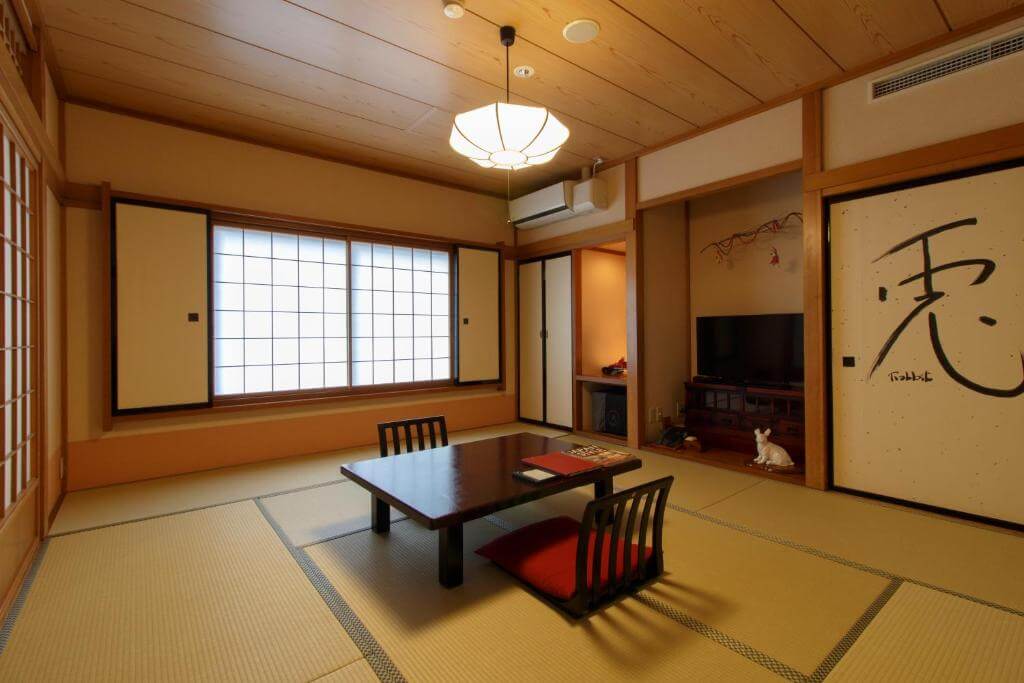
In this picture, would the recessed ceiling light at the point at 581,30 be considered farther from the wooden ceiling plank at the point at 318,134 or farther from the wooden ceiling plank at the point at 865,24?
the wooden ceiling plank at the point at 318,134

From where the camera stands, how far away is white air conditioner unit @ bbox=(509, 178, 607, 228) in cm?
457

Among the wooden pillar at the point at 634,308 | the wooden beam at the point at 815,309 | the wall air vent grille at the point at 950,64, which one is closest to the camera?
the wall air vent grille at the point at 950,64

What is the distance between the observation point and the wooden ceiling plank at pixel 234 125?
10.5 ft

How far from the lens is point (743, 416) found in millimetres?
4184

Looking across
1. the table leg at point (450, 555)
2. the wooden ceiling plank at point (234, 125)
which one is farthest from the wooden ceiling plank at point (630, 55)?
the table leg at point (450, 555)

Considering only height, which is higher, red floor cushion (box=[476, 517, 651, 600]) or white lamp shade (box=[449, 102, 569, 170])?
white lamp shade (box=[449, 102, 569, 170])

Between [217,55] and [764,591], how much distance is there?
→ 3992 millimetres

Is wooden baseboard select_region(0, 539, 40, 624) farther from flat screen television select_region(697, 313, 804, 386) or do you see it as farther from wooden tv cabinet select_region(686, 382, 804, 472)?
flat screen television select_region(697, 313, 804, 386)

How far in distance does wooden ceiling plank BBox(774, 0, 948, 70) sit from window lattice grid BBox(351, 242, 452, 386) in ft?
11.8

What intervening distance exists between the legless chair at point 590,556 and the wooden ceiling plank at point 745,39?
2.34 metres

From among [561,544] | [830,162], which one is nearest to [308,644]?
[561,544]

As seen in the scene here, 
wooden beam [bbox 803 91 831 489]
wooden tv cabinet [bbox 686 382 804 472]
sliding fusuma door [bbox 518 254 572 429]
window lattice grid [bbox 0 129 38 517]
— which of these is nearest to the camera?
window lattice grid [bbox 0 129 38 517]

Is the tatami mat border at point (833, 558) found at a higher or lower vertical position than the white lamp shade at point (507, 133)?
lower

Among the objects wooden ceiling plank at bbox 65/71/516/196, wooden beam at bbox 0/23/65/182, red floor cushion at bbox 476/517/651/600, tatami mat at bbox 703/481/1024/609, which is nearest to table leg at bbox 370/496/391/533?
red floor cushion at bbox 476/517/651/600
